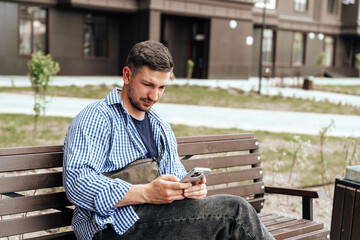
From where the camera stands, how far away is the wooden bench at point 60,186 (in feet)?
8.80

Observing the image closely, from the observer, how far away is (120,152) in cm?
275

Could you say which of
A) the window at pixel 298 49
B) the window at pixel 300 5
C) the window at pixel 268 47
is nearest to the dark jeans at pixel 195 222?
the window at pixel 268 47

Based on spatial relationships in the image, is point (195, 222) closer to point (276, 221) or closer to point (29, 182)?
point (29, 182)

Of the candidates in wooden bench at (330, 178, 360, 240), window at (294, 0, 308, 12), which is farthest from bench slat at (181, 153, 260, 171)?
window at (294, 0, 308, 12)

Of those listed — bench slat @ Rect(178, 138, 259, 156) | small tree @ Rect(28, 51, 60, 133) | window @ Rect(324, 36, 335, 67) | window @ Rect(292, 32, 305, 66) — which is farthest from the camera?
window @ Rect(324, 36, 335, 67)

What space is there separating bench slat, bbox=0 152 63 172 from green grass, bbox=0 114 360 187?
3.74 metres

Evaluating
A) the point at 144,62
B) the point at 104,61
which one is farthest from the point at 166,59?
the point at 104,61

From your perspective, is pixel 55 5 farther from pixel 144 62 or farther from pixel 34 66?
pixel 144 62

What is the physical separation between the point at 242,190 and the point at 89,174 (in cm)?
174

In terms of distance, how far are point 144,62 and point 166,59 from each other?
0.43 feet

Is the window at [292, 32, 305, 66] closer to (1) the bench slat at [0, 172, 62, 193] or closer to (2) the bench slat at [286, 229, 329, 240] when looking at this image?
(2) the bench slat at [286, 229, 329, 240]

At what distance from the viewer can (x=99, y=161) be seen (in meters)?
2.61

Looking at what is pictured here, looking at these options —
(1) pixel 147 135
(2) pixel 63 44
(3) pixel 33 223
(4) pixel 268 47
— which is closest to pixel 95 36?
(2) pixel 63 44

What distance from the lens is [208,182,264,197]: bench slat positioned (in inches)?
148
